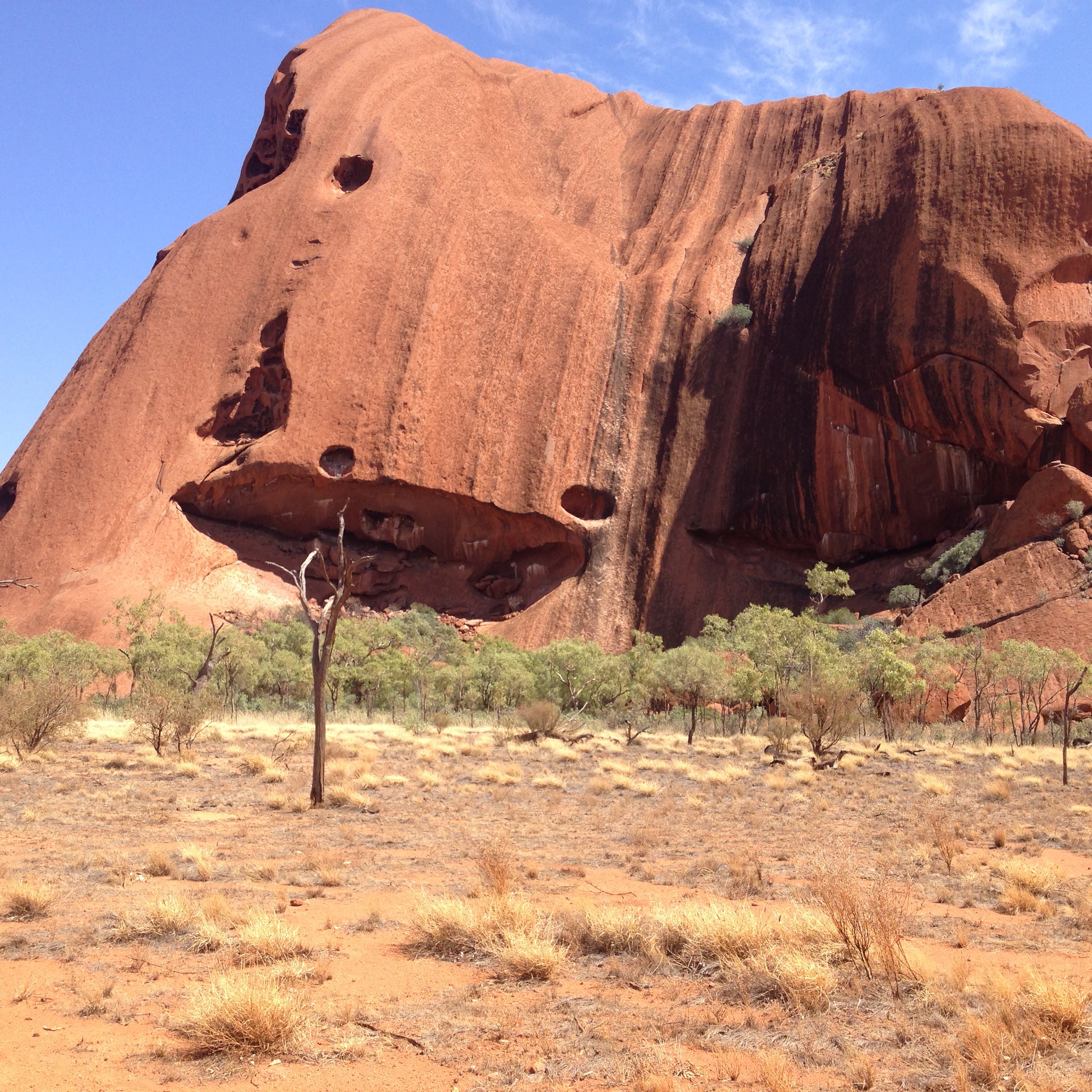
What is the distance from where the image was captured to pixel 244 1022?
4617 mm

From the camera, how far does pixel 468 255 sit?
5112cm

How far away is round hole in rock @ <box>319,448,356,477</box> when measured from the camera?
46.0 metres

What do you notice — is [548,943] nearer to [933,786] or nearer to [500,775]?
[500,775]

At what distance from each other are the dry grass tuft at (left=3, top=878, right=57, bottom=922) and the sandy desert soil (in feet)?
0.11

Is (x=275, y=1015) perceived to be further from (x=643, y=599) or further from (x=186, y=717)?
(x=643, y=599)

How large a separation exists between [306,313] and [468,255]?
9294 millimetres

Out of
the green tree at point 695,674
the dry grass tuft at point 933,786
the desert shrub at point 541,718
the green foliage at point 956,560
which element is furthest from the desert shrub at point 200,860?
the green foliage at point 956,560

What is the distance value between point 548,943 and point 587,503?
42.6 meters

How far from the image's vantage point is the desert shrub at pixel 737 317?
48.8 metres

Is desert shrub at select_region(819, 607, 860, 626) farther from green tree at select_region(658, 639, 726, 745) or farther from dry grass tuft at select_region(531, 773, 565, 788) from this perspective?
dry grass tuft at select_region(531, 773, 565, 788)

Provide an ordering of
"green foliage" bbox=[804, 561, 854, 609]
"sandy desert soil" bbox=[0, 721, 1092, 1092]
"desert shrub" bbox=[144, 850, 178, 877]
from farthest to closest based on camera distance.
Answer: "green foliage" bbox=[804, 561, 854, 609]
"desert shrub" bbox=[144, 850, 178, 877]
"sandy desert soil" bbox=[0, 721, 1092, 1092]

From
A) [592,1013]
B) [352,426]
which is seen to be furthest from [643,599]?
[592,1013]

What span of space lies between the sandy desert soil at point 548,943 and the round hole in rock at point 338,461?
32.5 metres

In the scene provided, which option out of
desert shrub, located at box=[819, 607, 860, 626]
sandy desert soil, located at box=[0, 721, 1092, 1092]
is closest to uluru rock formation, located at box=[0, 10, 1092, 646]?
desert shrub, located at box=[819, 607, 860, 626]
